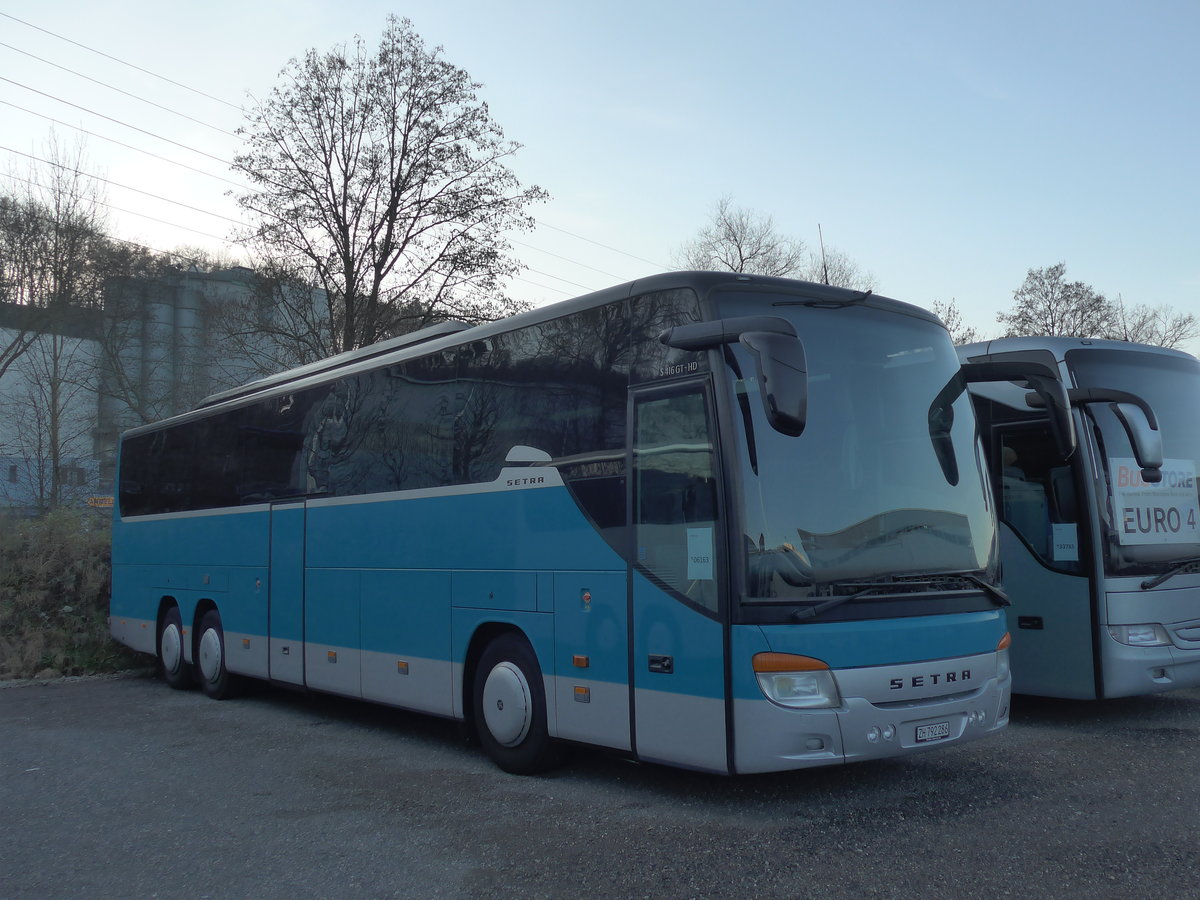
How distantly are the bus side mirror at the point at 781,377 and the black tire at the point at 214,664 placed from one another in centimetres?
871

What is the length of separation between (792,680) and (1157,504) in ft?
16.1

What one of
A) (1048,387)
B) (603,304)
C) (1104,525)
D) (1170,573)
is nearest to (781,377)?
(603,304)

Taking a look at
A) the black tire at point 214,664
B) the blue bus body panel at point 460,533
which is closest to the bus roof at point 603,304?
the blue bus body panel at point 460,533

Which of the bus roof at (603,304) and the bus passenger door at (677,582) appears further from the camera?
the bus roof at (603,304)

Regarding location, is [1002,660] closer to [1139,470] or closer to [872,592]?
[872,592]

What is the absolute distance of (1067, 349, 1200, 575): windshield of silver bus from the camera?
9.27 meters

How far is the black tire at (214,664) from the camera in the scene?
12.7 m

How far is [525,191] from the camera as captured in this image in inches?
1126

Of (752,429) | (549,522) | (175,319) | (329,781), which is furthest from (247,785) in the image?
(175,319)

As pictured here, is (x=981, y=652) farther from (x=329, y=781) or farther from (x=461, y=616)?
(x=329, y=781)

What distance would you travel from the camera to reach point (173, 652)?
13828mm

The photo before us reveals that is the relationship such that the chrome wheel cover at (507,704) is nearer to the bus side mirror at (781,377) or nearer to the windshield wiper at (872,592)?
the windshield wiper at (872,592)

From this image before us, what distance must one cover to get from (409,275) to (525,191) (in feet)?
11.8

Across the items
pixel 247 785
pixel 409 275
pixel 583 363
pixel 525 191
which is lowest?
pixel 247 785
